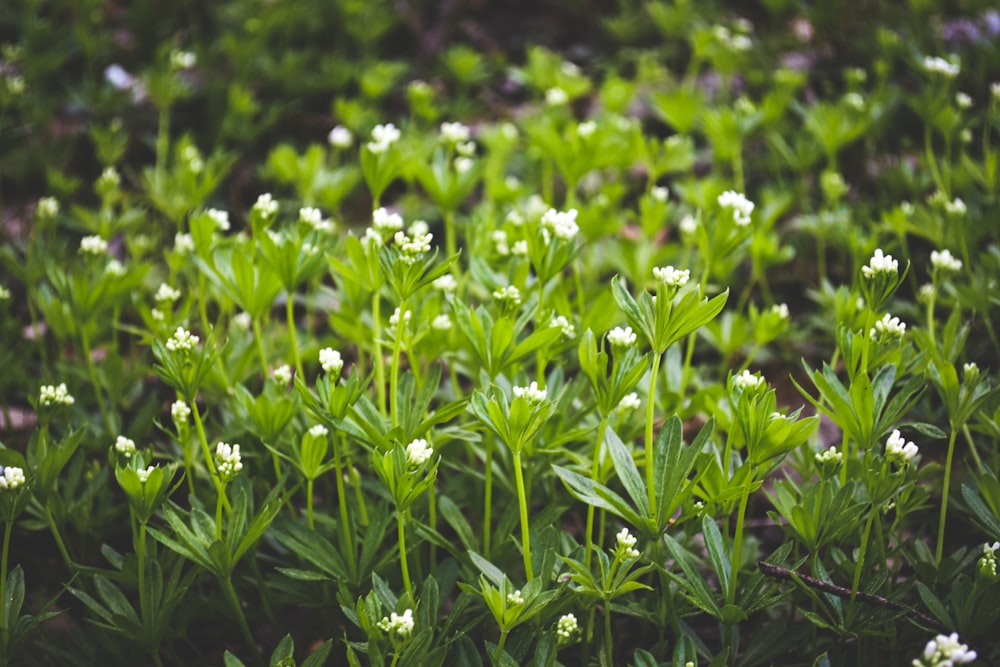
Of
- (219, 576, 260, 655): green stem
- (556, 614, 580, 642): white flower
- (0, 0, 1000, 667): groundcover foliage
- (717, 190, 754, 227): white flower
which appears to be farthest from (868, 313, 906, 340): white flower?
(219, 576, 260, 655): green stem

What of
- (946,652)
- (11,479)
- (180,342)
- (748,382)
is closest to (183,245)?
(180,342)

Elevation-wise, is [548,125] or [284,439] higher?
[548,125]

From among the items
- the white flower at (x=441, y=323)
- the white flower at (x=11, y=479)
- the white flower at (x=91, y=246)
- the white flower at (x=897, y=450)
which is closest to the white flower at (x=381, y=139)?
the white flower at (x=441, y=323)

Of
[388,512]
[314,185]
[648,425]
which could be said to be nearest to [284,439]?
[388,512]

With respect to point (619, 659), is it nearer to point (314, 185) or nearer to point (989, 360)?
point (989, 360)

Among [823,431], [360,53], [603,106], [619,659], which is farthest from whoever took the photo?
[360,53]

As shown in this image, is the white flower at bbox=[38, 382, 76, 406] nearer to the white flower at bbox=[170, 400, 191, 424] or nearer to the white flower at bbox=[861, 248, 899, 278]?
the white flower at bbox=[170, 400, 191, 424]

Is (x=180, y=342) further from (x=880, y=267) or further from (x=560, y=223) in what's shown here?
(x=880, y=267)
